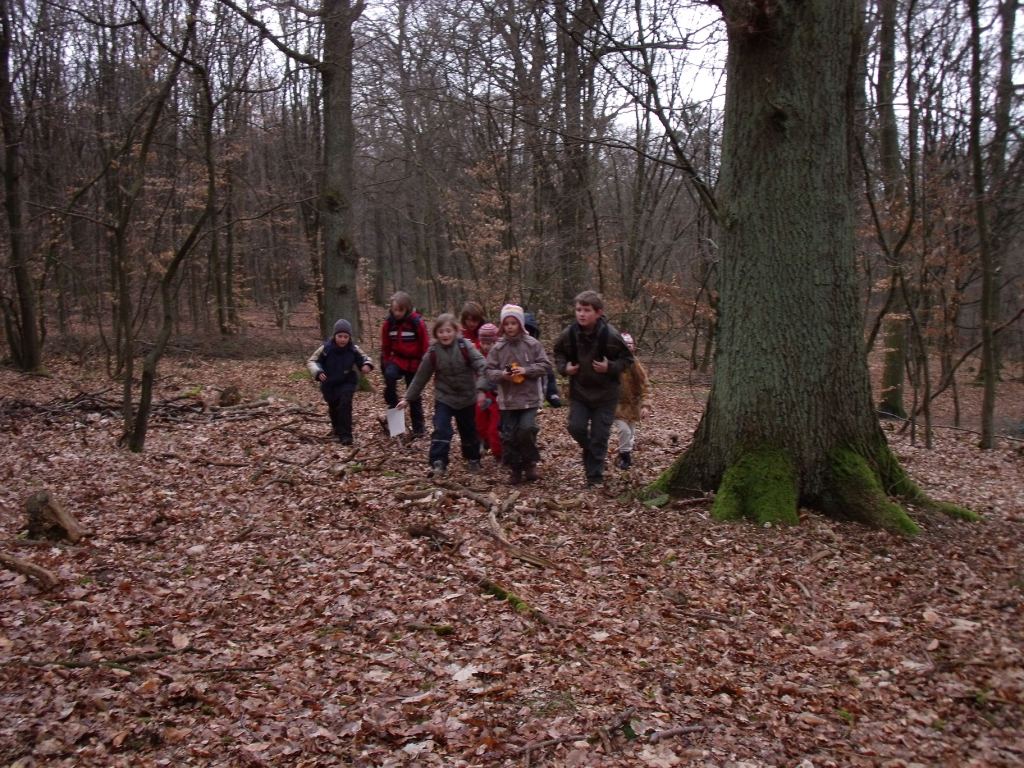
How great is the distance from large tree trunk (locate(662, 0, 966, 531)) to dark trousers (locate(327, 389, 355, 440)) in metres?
4.56

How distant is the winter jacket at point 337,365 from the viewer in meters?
8.84

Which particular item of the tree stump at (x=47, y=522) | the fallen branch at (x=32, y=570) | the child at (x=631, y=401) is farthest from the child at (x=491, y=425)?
the fallen branch at (x=32, y=570)

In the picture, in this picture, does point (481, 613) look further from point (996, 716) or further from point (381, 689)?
point (996, 716)

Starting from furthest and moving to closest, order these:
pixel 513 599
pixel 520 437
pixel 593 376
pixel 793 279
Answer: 1. pixel 520 437
2. pixel 593 376
3. pixel 793 279
4. pixel 513 599

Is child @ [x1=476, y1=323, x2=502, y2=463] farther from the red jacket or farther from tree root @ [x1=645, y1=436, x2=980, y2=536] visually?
tree root @ [x1=645, y1=436, x2=980, y2=536]

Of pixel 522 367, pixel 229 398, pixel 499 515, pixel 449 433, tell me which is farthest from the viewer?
pixel 229 398

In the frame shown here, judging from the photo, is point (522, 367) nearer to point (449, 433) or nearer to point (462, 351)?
point (462, 351)

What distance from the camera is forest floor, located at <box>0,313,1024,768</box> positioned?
10.8 ft

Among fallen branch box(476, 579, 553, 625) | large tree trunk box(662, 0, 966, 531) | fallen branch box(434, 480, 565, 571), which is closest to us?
fallen branch box(476, 579, 553, 625)

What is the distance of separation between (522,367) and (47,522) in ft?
13.4

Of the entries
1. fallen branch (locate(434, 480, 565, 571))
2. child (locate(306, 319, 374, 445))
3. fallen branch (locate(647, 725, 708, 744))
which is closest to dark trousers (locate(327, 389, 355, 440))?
child (locate(306, 319, 374, 445))

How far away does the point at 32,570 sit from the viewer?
4668 mm

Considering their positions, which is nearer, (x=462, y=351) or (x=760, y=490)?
(x=760, y=490)

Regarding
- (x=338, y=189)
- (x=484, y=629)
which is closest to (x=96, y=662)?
(x=484, y=629)
